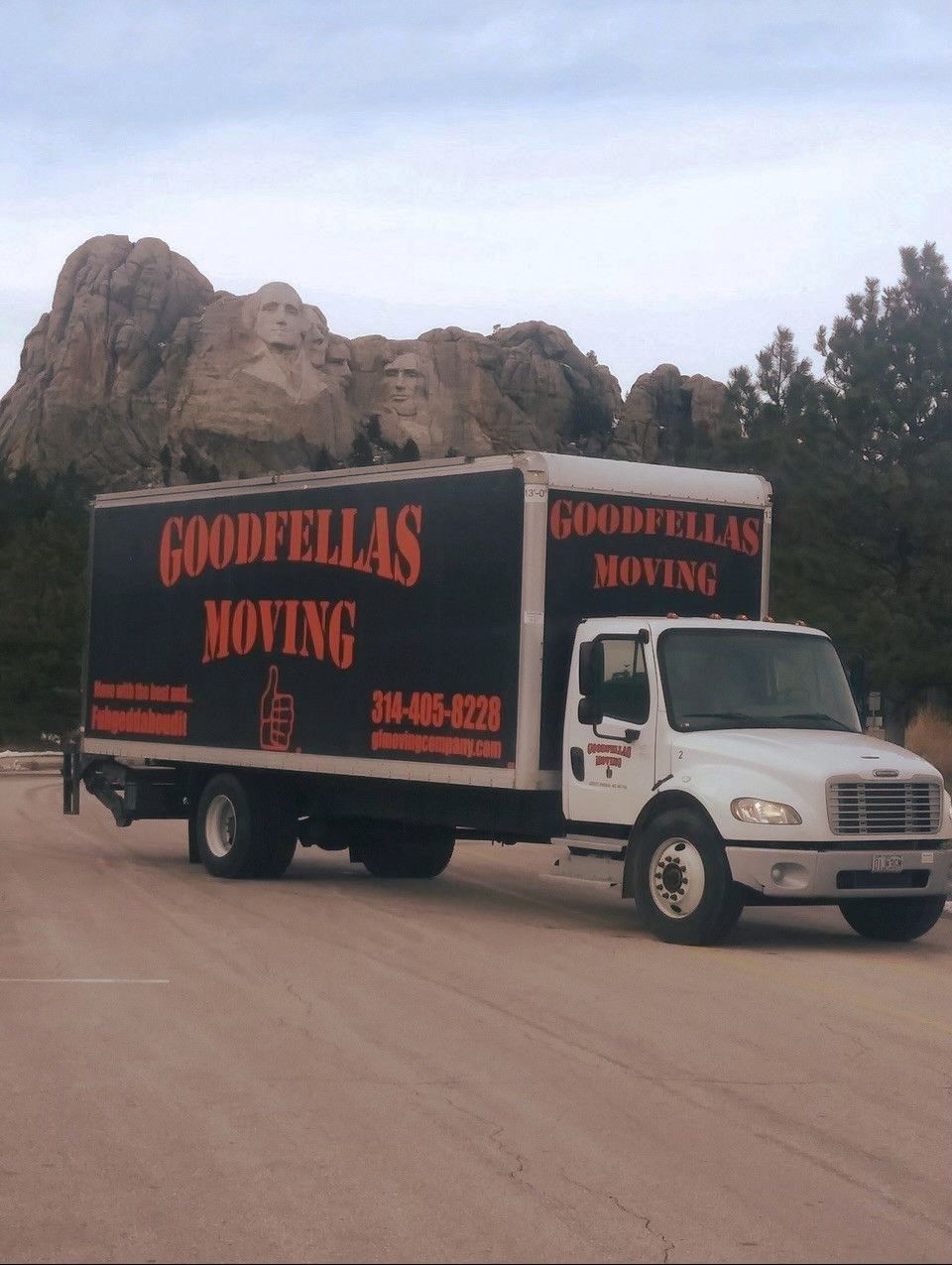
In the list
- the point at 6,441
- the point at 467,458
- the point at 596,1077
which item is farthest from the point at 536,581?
the point at 6,441

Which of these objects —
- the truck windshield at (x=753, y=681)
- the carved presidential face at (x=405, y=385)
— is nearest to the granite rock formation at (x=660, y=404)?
the carved presidential face at (x=405, y=385)

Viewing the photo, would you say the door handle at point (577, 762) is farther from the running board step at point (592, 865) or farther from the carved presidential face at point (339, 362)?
the carved presidential face at point (339, 362)

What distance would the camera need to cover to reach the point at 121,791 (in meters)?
20.7

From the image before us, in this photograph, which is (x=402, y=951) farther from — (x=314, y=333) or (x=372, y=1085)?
(x=314, y=333)

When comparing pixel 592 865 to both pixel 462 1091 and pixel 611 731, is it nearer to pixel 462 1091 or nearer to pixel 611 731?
pixel 611 731

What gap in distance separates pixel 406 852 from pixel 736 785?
6108 mm

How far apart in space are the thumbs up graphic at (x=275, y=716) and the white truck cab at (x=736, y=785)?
359cm

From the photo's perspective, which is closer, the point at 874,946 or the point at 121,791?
the point at 874,946

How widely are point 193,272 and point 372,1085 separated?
15278 centimetres

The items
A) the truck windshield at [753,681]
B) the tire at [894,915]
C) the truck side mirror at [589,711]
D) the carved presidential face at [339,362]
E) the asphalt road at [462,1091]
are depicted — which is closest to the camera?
the asphalt road at [462,1091]

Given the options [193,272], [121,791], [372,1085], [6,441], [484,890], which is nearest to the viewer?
[372,1085]

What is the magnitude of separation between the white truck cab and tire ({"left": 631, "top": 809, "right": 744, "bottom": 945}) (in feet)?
0.04

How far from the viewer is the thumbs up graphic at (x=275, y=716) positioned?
17453 millimetres

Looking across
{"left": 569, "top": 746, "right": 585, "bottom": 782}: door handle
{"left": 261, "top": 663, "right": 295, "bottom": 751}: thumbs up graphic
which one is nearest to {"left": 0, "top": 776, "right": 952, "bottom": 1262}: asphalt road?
{"left": 569, "top": 746, "right": 585, "bottom": 782}: door handle
